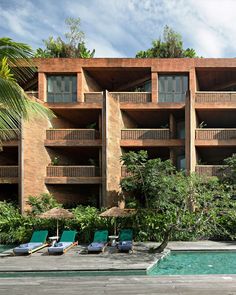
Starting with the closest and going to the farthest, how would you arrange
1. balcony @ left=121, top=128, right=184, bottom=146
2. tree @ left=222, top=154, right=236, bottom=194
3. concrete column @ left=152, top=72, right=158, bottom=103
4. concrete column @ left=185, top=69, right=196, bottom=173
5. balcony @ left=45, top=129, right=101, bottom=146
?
tree @ left=222, top=154, right=236, bottom=194
concrete column @ left=185, top=69, right=196, bottom=173
balcony @ left=45, top=129, right=101, bottom=146
balcony @ left=121, top=128, right=184, bottom=146
concrete column @ left=152, top=72, right=158, bottom=103

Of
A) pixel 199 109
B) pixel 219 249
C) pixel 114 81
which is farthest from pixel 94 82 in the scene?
pixel 219 249

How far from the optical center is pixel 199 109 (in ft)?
77.3

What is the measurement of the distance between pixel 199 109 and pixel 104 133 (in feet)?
23.9

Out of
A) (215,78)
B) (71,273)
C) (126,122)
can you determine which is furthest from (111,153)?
(71,273)

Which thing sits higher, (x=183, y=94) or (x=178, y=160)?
(x=183, y=94)

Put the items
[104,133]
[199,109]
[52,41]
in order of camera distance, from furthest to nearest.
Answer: [52,41], [199,109], [104,133]

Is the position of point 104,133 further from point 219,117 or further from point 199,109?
point 219,117

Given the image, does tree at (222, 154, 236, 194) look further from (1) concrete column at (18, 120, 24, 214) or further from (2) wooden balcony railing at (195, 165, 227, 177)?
(1) concrete column at (18, 120, 24, 214)

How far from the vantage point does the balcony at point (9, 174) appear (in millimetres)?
21578

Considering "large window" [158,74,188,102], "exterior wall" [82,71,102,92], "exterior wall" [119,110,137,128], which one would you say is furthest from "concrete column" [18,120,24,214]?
"large window" [158,74,188,102]

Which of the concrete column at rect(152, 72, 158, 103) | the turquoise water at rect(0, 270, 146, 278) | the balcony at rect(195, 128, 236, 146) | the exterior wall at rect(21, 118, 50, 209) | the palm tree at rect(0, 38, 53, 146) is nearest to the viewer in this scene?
the palm tree at rect(0, 38, 53, 146)

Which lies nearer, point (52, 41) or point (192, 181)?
point (192, 181)

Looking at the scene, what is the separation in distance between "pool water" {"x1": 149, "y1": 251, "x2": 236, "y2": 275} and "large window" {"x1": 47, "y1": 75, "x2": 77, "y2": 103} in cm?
1457

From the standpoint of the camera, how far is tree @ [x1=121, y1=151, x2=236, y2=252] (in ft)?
47.8
